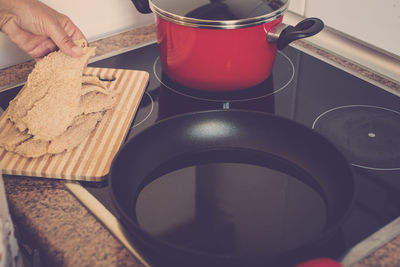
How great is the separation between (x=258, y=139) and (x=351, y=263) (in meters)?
0.26

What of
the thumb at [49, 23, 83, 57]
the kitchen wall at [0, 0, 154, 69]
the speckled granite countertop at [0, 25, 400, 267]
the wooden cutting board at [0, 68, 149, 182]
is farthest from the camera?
the kitchen wall at [0, 0, 154, 69]

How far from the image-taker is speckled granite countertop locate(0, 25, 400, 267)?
0.52 meters

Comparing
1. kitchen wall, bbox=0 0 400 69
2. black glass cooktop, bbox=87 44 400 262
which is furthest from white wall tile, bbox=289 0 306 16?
black glass cooktop, bbox=87 44 400 262

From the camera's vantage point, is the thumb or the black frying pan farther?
the thumb

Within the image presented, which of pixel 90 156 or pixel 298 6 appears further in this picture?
pixel 298 6

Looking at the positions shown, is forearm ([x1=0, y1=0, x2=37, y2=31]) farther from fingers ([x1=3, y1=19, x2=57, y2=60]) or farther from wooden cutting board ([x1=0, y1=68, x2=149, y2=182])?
wooden cutting board ([x1=0, y1=68, x2=149, y2=182])

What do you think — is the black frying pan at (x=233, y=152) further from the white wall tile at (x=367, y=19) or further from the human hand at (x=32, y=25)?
the white wall tile at (x=367, y=19)

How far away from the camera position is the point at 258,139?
71 centimetres

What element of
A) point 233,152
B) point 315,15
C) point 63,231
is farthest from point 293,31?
point 63,231

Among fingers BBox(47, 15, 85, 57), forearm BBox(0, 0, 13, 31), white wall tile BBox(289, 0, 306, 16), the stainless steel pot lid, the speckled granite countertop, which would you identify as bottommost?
the speckled granite countertop

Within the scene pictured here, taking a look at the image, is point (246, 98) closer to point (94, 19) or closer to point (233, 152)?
point (233, 152)

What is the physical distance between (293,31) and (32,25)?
529mm

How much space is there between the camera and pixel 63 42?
2.67 feet

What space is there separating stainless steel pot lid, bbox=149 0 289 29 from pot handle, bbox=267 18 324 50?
3 centimetres
